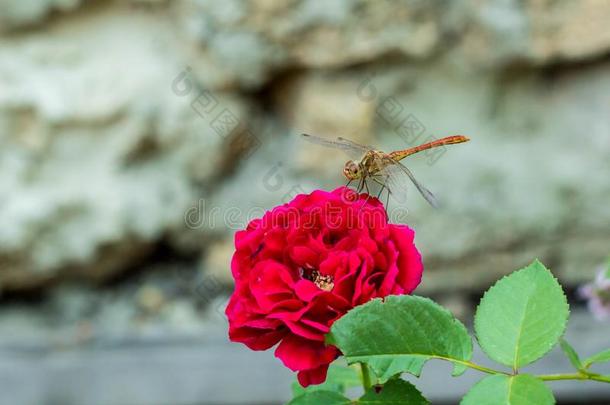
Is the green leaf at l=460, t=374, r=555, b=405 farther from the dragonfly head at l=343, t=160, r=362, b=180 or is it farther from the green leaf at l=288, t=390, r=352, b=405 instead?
the dragonfly head at l=343, t=160, r=362, b=180

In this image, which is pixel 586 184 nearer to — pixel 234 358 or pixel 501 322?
pixel 234 358

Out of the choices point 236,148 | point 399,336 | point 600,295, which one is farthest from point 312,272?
point 236,148

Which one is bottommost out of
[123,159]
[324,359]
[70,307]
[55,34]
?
[324,359]

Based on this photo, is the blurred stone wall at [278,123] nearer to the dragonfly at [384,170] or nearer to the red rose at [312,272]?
the dragonfly at [384,170]

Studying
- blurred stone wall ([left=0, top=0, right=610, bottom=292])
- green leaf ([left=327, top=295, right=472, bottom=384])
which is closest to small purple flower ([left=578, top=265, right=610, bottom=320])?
green leaf ([left=327, top=295, right=472, bottom=384])

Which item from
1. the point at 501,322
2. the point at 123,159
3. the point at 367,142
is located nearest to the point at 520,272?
the point at 501,322
